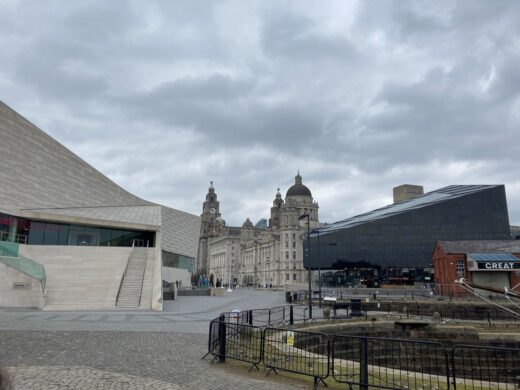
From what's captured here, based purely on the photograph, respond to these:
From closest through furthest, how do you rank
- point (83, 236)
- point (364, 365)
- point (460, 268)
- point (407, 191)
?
point (364, 365) → point (83, 236) → point (460, 268) → point (407, 191)

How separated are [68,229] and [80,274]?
8.57 m

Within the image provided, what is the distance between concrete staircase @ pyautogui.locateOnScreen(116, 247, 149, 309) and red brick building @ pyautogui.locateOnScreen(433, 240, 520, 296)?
33.5 m

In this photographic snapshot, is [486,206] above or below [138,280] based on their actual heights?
above

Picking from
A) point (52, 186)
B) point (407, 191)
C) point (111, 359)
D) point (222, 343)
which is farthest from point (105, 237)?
point (407, 191)

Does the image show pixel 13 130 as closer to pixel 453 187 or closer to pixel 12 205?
pixel 12 205

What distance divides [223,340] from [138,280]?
22063 mm

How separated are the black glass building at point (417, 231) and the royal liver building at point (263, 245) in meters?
21.9

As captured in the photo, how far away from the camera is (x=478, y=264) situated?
4656 cm

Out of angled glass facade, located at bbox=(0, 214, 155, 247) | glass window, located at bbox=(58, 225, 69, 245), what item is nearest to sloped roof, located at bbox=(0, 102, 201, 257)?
angled glass facade, located at bbox=(0, 214, 155, 247)

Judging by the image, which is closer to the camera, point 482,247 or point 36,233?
point 36,233

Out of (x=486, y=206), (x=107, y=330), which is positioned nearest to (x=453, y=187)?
(x=486, y=206)

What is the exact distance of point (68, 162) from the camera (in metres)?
44.7

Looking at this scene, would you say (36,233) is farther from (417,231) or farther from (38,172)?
(417,231)

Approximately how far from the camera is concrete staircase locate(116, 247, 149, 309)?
93.8 feet
